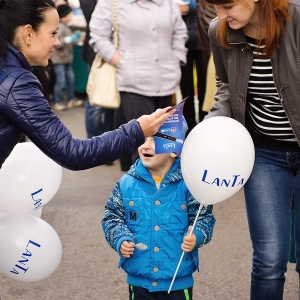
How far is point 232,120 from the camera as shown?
330cm

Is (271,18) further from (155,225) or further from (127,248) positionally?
(127,248)

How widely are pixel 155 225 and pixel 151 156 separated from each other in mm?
323

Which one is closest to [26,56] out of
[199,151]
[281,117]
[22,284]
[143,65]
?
[199,151]

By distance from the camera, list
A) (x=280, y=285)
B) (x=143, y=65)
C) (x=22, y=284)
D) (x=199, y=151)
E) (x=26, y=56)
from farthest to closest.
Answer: (x=143, y=65)
(x=22, y=284)
(x=280, y=285)
(x=199, y=151)
(x=26, y=56)

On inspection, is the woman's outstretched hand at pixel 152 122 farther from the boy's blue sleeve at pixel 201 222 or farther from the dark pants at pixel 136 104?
the dark pants at pixel 136 104

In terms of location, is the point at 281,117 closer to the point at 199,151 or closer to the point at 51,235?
the point at 199,151

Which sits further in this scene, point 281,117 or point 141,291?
point 141,291

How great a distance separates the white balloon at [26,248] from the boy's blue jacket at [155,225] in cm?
30

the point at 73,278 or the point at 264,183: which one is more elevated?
the point at 264,183

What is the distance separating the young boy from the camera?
3500 millimetres

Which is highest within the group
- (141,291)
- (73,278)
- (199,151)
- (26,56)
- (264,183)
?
(26,56)

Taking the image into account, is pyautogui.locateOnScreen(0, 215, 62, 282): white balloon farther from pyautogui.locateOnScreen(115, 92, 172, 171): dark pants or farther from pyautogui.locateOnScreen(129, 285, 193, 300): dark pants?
pyautogui.locateOnScreen(115, 92, 172, 171): dark pants

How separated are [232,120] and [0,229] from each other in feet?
3.84

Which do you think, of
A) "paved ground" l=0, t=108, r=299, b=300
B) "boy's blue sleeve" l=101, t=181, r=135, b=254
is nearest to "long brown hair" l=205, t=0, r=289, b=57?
"boy's blue sleeve" l=101, t=181, r=135, b=254
